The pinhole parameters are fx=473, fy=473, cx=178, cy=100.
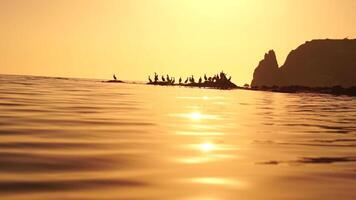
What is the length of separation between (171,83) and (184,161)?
122m

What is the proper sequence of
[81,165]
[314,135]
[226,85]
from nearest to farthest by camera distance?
[81,165] → [314,135] → [226,85]

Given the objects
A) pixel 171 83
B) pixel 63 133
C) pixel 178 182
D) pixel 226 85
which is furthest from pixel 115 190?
pixel 171 83

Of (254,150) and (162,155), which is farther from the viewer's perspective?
(254,150)

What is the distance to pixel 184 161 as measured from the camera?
904cm

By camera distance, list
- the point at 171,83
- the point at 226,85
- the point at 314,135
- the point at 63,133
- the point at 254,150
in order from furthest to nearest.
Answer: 1. the point at 171,83
2. the point at 226,85
3. the point at 314,135
4. the point at 63,133
5. the point at 254,150

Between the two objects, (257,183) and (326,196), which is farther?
(257,183)

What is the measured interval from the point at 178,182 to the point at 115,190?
1.12m

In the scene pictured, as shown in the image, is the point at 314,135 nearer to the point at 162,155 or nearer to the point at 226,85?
the point at 162,155

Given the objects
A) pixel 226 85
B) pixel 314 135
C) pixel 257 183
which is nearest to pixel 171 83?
pixel 226 85

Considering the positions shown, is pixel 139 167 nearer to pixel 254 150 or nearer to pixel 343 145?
pixel 254 150

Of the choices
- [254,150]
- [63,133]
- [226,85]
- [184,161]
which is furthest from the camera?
[226,85]

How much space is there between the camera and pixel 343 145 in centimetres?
1308

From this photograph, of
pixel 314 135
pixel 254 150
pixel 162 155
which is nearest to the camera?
pixel 162 155

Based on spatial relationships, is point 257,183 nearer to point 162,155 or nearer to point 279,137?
point 162,155
